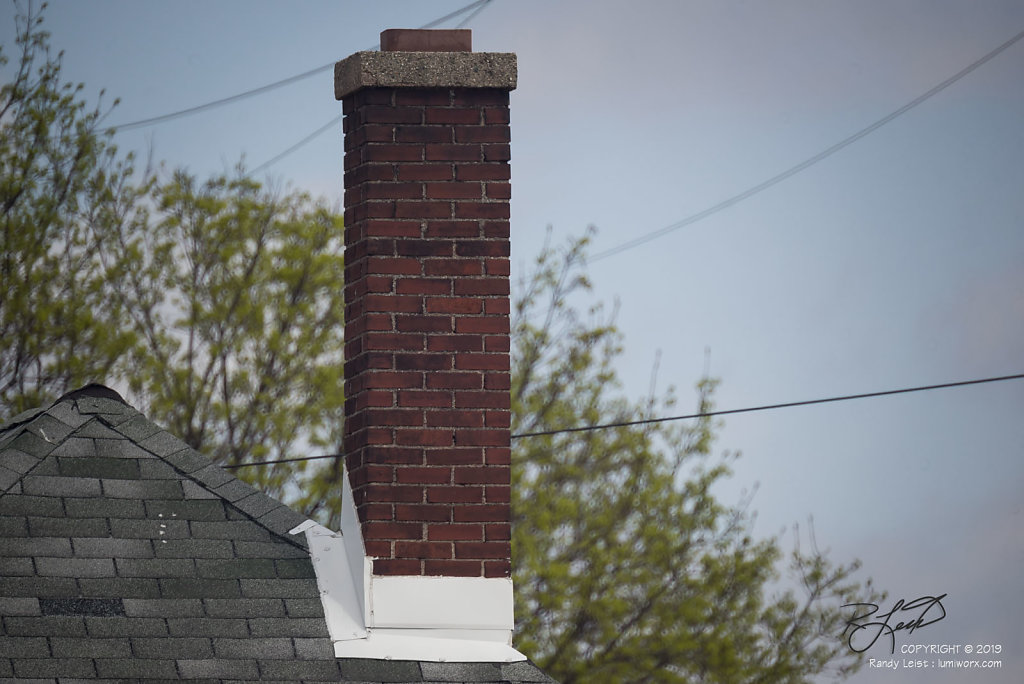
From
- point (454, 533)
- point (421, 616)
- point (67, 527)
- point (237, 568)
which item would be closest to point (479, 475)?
point (454, 533)

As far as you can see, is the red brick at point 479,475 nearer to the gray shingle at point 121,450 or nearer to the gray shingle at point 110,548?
the gray shingle at point 110,548

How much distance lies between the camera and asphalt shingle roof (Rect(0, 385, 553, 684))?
4.68m

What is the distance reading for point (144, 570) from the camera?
508 cm

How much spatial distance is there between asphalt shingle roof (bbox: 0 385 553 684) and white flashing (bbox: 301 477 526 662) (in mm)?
61

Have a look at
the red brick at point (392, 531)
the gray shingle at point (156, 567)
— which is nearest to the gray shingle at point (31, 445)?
the gray shingle at point (156, 567)

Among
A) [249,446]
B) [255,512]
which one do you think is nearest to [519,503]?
[249,446]

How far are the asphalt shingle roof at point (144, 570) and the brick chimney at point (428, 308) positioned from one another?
0.42 m

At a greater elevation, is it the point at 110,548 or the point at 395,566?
the point at 110,548

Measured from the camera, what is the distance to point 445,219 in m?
5.44

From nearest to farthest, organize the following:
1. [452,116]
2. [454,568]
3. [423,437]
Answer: [454,568] < [423,437] < [452,116]

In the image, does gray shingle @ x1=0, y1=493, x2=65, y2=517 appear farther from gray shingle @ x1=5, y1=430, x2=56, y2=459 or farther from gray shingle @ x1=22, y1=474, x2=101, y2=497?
gray shingle @ x1=5, y1=430, x2=56, y2=459

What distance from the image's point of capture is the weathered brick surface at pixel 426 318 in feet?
17.0

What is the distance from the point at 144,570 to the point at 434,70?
93.1 inches

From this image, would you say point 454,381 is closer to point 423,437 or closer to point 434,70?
point 423,437
